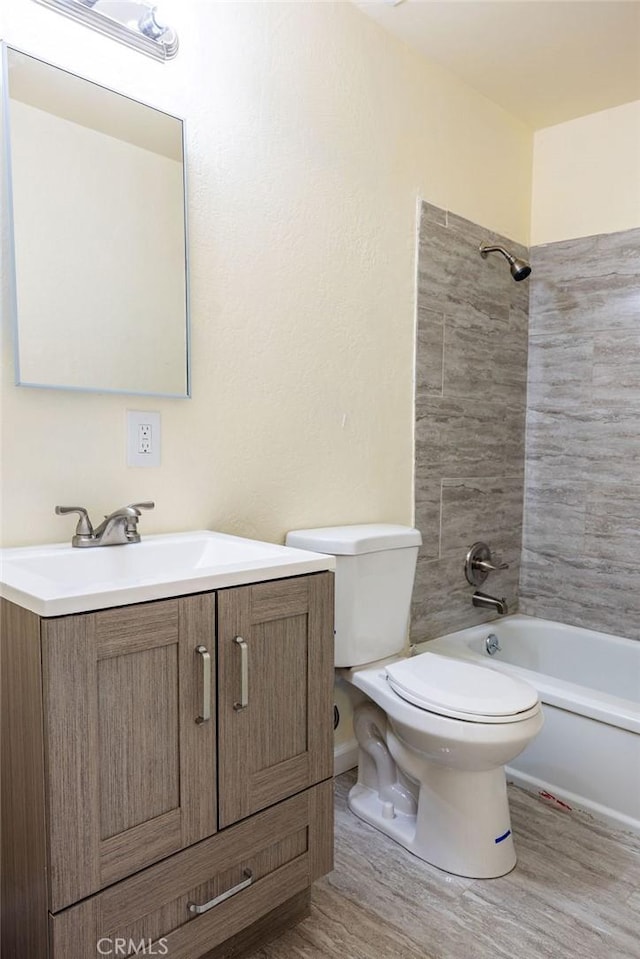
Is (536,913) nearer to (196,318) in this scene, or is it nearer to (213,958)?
(213,958)

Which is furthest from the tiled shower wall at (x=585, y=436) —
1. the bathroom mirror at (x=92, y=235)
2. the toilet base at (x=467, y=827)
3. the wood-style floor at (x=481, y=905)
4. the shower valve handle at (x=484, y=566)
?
the bathroom mirror at (x=92, y=235)

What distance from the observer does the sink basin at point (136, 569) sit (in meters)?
1.05

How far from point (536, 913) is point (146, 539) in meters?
1.32

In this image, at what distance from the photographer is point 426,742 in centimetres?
169

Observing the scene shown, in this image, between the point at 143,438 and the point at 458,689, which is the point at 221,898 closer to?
the point at 458,689

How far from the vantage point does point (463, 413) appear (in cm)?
266

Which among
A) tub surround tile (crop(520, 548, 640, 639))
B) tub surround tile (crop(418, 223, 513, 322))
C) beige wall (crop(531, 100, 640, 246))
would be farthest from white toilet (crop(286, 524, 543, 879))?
beige wall (crop(531, 100, 640, 246))

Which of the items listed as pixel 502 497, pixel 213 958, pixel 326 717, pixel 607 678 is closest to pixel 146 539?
pixel 326 717

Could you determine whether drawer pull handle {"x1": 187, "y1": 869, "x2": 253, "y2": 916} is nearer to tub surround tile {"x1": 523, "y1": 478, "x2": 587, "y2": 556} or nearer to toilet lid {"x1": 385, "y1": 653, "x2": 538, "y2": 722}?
toilet lid {"x1": 385, "y1": 653, "x2": 538, "y2": 722}

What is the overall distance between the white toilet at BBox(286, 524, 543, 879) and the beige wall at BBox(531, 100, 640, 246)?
1.72 m

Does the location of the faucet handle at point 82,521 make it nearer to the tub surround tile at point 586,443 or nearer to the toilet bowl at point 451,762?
the toilet bowl at point 451,762

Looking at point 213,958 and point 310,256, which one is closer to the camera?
point 213,958

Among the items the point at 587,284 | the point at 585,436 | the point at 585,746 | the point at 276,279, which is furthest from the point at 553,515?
the point at 276,279

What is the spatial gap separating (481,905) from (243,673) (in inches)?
Answer: 37.3
